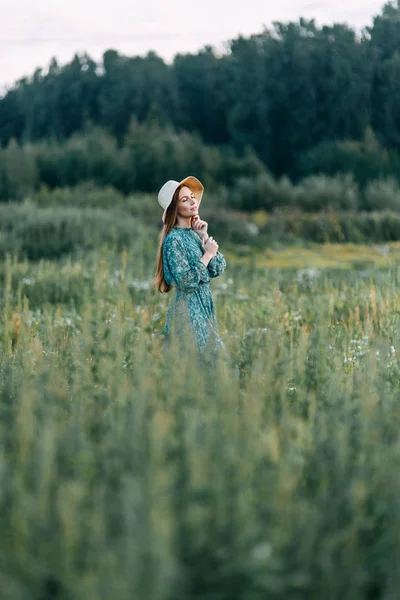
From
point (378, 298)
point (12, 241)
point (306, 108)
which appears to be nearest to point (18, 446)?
point (378, 298)

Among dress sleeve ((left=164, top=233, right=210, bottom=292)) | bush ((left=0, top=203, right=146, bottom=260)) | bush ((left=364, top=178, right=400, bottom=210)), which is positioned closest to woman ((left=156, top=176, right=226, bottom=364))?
dress sleeve ((left=164, top=233, right=210, bottom=292))

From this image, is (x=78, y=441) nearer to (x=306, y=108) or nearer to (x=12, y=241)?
(x=12, y=241)

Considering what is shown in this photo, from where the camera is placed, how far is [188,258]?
17.4 ft

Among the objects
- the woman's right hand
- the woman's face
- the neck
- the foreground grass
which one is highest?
the woman's face

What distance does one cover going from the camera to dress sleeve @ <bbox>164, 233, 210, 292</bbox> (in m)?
5.20

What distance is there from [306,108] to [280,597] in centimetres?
3066

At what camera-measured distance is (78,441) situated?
7.88ft

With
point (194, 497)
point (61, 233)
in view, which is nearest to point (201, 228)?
point (194, 497)

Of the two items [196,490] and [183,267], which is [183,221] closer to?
[183,267]

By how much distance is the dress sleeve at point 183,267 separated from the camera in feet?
17.0

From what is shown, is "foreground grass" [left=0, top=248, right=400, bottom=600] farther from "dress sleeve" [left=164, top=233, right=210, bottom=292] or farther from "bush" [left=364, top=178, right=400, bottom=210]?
"bush" [left=364, top=178, right=400, bottom=210]

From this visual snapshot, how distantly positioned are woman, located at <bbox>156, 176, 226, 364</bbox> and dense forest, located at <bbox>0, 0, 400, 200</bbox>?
2149cm

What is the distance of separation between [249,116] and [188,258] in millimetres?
28602

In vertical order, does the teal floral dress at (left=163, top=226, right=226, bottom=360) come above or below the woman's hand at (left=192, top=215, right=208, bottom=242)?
below
